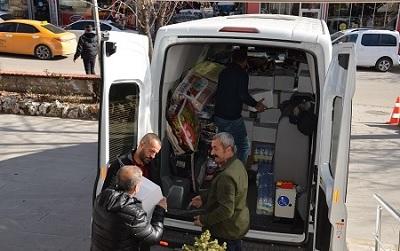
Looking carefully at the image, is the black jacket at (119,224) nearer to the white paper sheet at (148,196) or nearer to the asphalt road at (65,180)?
the white paper sheet at (148,196)

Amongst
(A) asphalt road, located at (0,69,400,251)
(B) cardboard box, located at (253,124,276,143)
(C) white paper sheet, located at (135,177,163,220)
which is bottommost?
(A) asphalt road, located at (0,69,400,251)

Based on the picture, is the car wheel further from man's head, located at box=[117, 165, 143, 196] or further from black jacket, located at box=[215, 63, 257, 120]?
man's head, located at box=[117, 165, 143, 196]

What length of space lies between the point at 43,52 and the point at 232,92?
14461 millimetres

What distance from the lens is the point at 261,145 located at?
5980mm

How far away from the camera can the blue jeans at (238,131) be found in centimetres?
546

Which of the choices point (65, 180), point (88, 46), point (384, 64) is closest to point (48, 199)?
point (65, 180)

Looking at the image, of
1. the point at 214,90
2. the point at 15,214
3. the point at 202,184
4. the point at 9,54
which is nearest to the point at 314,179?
the point at 202,184

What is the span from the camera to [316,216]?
356 cm

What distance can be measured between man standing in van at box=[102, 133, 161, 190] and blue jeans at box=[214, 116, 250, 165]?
1.75 metres

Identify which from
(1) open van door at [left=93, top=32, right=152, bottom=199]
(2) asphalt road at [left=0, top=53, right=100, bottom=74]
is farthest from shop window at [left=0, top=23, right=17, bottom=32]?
(1) open van door at [left=93, top=32, right=152, bottom=199]

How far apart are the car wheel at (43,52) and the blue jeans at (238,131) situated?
1413 cm

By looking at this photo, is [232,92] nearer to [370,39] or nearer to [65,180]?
[65,180]

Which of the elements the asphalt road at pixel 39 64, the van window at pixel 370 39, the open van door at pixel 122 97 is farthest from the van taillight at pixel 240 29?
the van window at pixel 370 39

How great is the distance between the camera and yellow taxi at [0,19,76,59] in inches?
698
